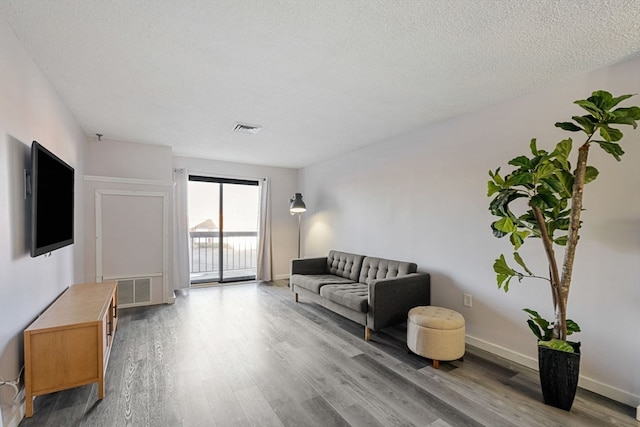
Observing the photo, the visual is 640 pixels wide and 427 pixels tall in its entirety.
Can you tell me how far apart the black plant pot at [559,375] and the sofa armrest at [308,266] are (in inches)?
121

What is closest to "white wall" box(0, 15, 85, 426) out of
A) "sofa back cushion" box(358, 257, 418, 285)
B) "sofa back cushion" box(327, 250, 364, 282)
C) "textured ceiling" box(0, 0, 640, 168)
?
"textured ceiling" box(0, 0, 640, 168)

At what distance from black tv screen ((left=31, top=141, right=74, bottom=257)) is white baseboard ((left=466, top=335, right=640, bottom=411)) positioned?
3747 millimetres

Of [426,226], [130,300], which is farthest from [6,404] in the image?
[426,226]

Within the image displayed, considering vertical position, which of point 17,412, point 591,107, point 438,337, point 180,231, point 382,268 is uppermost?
point 591,107

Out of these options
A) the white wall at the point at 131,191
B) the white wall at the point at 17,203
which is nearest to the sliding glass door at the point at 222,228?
the white wall at the point at 131,191

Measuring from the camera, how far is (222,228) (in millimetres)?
5637

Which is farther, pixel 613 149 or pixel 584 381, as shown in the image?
pixel 584 381

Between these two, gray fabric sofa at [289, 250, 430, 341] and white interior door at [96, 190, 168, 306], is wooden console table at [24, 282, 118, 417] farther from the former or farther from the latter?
gray fabric sofa at [289, 250, 430, 341]

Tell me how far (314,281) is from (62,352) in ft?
8.56

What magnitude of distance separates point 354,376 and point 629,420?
1.77 meters

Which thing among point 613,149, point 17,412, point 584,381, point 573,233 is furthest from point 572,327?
point 17,412

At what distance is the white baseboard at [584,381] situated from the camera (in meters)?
1.99

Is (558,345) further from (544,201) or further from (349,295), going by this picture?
(349,295)

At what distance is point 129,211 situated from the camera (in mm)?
4035
